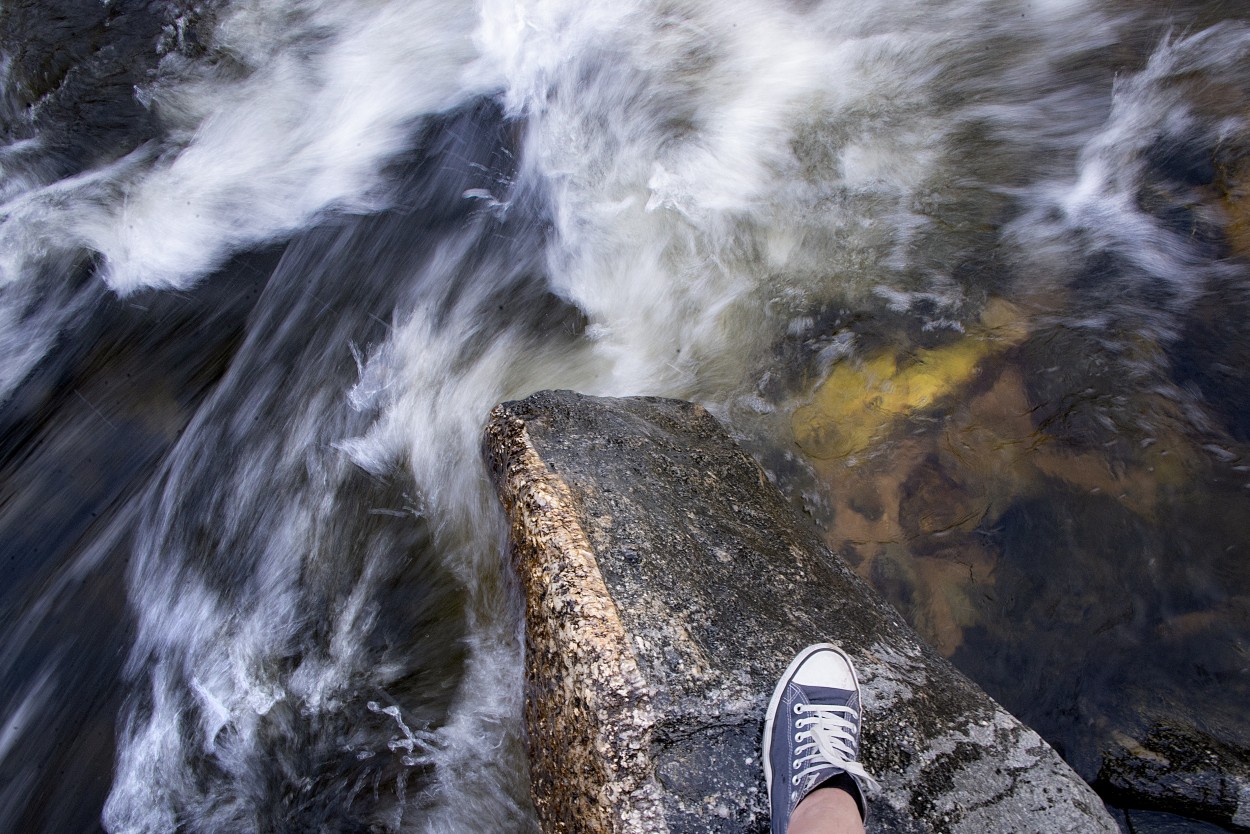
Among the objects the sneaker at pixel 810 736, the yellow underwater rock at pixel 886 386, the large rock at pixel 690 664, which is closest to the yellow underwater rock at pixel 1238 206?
the yellow underwater rock at pixel 886 386

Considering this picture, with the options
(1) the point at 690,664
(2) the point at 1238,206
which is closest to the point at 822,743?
(1) the point at 690,664

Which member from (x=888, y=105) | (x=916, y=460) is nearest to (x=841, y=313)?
(x=916, y=460)

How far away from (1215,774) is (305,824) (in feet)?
13.0

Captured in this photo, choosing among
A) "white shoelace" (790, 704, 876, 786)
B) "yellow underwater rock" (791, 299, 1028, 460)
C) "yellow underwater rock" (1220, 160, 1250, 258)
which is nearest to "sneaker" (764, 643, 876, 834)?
"white shoelace" (790, 704, 876, 786)

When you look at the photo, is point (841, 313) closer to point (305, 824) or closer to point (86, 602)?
point (305, 824)

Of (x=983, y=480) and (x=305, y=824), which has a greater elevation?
(x=983, y=480)

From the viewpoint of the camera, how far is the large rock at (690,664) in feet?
7.73

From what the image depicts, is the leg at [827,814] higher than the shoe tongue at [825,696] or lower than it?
lower

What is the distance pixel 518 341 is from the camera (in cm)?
489

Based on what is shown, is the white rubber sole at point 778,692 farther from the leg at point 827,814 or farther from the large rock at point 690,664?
the leg at point 827,814

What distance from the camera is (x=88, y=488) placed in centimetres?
449

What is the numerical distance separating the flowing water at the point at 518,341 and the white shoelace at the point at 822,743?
4.34ft

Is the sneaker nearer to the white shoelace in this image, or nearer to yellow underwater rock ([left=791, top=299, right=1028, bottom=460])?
the white shoelace

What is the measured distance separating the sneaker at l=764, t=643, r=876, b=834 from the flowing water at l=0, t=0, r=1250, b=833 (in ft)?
4.23
